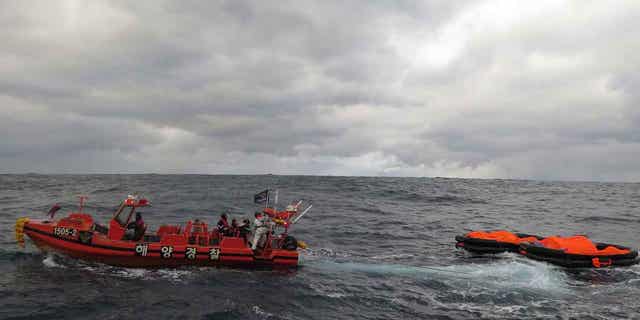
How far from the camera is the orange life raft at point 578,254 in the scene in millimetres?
18844

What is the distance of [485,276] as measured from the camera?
56.5 ft

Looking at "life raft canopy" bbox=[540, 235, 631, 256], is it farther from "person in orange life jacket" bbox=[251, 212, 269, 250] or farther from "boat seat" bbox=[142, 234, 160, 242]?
"boat seat" bbox=[142, 234, 160, 242]

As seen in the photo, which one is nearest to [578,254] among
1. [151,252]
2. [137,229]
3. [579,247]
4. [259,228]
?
[579,247]

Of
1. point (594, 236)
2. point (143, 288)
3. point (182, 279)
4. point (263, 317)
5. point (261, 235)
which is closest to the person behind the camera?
point (263, 317)

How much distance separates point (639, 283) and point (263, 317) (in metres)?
16.6

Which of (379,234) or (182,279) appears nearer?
(182,279)

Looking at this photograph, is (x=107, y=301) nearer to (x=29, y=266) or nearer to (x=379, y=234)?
A: (x=29, y=266)

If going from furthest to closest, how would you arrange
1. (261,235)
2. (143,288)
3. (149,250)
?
(261,235) → (149,250) → (143,288)

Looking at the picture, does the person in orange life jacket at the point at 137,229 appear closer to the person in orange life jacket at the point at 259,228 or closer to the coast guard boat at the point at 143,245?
the coast guard boat at the point at 143,245

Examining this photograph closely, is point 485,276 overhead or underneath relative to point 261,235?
underneath

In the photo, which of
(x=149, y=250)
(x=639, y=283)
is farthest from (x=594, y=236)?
(x=149, y=250)

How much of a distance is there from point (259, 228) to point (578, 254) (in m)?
15.5

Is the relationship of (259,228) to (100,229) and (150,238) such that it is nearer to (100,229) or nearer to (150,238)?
(150,238)

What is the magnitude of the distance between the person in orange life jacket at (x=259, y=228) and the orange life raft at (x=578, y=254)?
44.9ft
